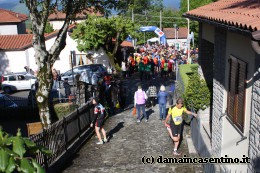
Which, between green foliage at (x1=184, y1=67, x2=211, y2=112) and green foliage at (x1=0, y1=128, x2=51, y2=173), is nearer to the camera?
green foliage at (x1=0, y1=128, x2=51, y2=173)

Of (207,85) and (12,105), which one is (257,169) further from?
(12,105)

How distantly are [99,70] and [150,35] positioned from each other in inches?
1842

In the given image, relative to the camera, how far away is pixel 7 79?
26469 mm

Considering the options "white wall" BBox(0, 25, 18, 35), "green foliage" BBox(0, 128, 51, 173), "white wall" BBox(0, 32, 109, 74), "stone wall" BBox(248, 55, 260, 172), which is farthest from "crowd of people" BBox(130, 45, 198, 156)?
"white wall" BBox(0, 25, 18, 35)

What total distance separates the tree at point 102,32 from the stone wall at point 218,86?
18.5 meters

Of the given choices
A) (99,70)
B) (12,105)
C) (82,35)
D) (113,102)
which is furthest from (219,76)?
(82,35)

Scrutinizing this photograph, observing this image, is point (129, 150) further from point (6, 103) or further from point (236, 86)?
point (6, 103)

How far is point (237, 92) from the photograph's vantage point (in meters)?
7.45

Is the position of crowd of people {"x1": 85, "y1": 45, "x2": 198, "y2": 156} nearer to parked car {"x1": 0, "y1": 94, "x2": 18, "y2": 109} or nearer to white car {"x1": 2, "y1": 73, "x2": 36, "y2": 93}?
parked car {"x1": 0, "y1": 94, "x2": 18, "y2": 109}

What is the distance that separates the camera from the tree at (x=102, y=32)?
89.3 ft

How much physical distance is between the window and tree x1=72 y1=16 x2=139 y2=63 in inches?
779

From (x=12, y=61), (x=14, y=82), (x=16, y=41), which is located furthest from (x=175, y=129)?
(x=16, y=41)

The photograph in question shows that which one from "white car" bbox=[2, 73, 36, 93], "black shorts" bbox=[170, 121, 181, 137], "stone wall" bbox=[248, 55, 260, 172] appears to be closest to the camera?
"stone wall" bbox=[248, 55, 260, 172]

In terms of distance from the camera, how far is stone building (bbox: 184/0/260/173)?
19.2ft
